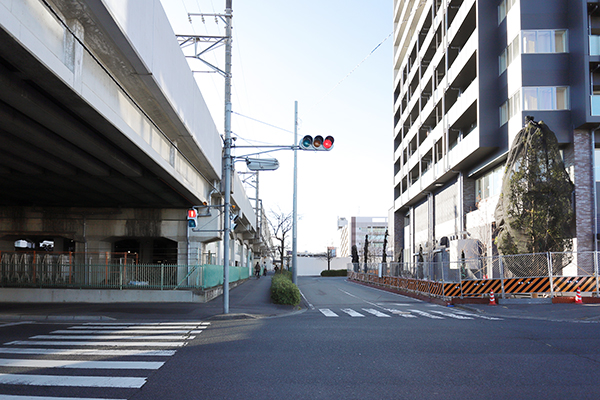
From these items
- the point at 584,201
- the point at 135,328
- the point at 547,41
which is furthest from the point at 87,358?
the point at 547,41

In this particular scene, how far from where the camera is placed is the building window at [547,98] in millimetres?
27516

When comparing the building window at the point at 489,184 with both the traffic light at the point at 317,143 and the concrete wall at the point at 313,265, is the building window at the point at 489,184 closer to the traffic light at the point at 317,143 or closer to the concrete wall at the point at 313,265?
the traffic light at the point at 317,143

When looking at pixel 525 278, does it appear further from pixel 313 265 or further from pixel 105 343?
pixel 313 265

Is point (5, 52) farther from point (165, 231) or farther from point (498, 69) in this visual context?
point (498, 69)

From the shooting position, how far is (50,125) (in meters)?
11.7

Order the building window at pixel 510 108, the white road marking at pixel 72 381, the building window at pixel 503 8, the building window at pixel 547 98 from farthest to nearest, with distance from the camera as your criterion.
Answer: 1. the building window at pixel 503 8
2. the building window at pixel 510 108
3. the building window at pixel 547 98
4. the white road marking at pixel 72 381

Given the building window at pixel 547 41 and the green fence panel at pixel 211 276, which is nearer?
the green fence panel at pixel 211 276

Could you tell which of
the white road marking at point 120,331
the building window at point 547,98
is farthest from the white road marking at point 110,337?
the building window at point 547,98

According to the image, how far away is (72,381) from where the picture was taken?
7.24 metres

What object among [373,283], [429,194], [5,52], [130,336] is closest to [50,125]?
[5,52]

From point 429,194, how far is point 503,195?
21.2 m

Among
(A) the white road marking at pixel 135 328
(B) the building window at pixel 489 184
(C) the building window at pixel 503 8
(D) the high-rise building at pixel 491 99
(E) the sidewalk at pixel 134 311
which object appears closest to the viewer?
(A) the white road marking at pixel 135 328

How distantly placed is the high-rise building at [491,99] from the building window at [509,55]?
2.5 inches

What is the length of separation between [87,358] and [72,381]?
1881mm
